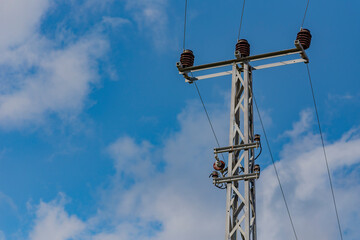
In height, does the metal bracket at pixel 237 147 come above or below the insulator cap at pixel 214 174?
above

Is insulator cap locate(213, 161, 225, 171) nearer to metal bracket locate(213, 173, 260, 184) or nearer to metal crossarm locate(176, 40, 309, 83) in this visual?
metal bracket locate(213, 173, 260, 184)

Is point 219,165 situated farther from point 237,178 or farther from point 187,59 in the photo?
point 187,59

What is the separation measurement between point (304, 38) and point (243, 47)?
1794 mm

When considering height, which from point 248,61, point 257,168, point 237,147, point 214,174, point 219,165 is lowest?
point 257,168

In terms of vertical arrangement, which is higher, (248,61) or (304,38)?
(304,38)

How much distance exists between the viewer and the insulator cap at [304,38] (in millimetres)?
17531

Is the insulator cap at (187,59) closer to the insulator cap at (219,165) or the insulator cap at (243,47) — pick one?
the insulator cap at (243,47)

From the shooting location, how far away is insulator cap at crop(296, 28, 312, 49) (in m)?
17.5

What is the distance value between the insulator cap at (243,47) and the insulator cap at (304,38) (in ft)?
4.93

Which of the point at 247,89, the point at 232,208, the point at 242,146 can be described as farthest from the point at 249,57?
the point at 232,208

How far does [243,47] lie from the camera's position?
17766 millimetres

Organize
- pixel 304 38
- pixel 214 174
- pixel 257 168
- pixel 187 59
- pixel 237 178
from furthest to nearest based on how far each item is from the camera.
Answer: pixel 187 59 < pixel 304 38 < pixel 214 174 < pixel 237 178 < pixel 257 168

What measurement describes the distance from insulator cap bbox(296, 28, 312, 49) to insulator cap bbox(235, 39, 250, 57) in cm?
150

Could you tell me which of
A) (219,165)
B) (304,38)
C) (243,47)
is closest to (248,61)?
(243,47)
